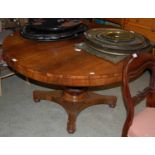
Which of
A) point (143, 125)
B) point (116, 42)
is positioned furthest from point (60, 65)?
point (143, 125)

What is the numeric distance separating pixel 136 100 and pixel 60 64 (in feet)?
1.69

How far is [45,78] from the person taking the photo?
1.43 m

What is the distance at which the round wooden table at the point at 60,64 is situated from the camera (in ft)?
4.66

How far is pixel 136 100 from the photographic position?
1508 mm

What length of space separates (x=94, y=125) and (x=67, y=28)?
0.86m

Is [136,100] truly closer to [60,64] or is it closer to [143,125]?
[143,125]

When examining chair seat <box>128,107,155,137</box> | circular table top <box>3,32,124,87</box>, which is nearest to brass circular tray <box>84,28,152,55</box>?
circular table top <box>3,32,124,87</box>

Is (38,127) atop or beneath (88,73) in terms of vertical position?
beneath

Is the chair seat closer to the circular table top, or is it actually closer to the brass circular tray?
the circular table top

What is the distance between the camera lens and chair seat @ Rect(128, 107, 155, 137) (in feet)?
4.67

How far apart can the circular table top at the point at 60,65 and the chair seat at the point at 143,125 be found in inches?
11.1
